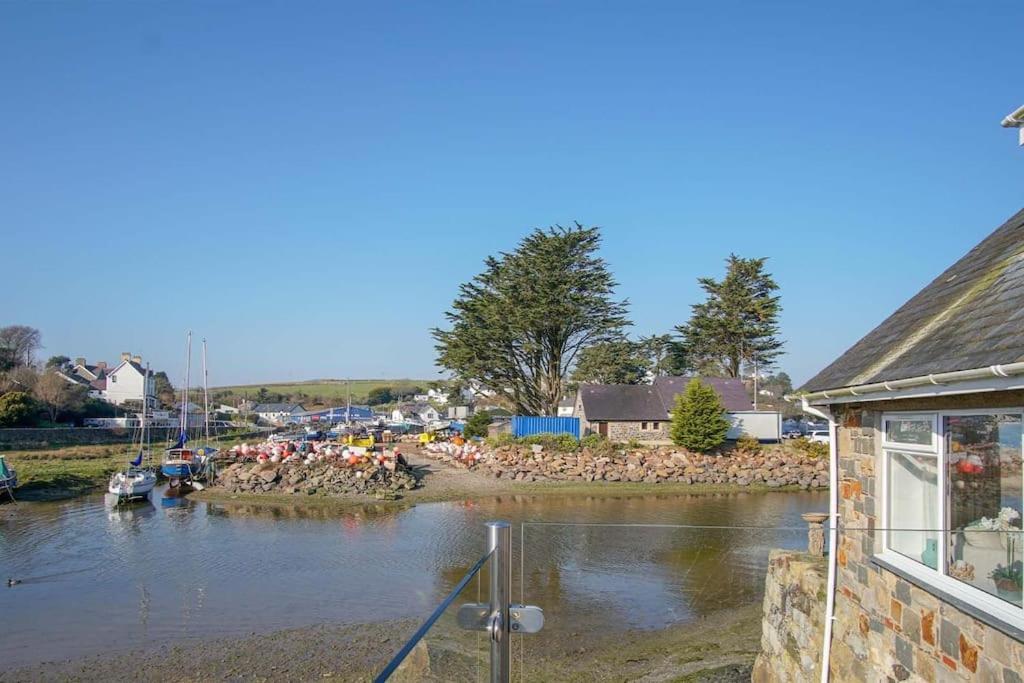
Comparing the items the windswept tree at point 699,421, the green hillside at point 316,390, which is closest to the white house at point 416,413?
the green hillside at point 316,390

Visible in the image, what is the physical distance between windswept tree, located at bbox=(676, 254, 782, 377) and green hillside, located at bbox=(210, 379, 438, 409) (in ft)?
184

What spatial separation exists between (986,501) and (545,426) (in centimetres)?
3277

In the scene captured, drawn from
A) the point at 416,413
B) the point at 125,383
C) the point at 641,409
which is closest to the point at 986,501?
the point at 641,409

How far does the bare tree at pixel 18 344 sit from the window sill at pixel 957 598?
63.0 m

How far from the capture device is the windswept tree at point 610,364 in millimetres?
42812

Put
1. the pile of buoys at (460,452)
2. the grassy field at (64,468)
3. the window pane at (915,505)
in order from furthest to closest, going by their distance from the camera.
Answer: the pile of buoys at (460,452) < the grassy field at (64,468) < the window pane at (915,505)

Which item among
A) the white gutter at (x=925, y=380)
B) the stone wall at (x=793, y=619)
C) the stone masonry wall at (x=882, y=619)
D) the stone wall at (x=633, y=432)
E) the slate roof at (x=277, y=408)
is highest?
the white gutter at (x=925, y=380)

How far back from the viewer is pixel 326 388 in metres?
117

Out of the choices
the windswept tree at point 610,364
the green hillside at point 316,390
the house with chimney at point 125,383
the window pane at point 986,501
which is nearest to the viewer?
the window pane at point 986,501

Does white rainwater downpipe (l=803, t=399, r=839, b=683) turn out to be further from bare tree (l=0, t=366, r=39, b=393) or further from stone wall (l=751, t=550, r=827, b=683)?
bare tree (l=0, t=366, r=39, b=393)

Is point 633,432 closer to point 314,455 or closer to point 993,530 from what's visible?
point 314,455

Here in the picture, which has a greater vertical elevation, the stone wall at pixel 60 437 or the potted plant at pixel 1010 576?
the potted plant at pixel 1010 576

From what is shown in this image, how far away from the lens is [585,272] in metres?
40.6

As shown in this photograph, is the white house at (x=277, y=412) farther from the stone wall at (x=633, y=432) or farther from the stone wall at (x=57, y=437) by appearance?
the stone wall at (x=633, y=432)
